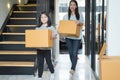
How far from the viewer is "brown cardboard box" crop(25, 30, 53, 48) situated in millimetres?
4703

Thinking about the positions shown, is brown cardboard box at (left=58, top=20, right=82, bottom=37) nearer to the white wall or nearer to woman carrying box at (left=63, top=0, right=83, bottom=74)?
woman carrying box at (left=63, top=0, right=83, bottom=74)

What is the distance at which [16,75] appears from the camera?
6.02 meters

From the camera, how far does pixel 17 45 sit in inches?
270

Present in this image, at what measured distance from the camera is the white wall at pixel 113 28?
12.6 feet

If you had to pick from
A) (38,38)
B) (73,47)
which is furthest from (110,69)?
(73,47)

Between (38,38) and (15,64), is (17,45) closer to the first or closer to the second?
(15,64)

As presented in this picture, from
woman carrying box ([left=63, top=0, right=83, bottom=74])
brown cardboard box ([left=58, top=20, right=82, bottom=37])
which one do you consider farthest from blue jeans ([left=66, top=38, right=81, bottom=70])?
brown cardboard box ([left=58, top=20, right=82, bottom=37])

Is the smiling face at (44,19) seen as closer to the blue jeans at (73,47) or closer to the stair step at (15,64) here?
the blue jeans at (73,47)

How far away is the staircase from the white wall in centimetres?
257

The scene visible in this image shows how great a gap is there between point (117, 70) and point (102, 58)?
270mm

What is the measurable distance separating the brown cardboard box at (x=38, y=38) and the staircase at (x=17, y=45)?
1.39m

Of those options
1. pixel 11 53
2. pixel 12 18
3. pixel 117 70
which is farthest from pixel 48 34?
pixel 12 18

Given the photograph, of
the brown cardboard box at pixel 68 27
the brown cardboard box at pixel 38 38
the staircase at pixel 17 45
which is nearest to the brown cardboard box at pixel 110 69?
the brown cardboard box at pixel 38 38

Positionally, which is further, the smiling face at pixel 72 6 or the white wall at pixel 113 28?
the smiling face at pixel 72 6
